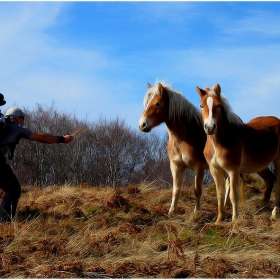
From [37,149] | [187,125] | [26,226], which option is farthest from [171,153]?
[37,149]

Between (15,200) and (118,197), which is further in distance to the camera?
(118,197)

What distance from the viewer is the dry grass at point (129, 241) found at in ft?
16.0

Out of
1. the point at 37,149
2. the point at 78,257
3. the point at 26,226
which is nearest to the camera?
the point at 78,257

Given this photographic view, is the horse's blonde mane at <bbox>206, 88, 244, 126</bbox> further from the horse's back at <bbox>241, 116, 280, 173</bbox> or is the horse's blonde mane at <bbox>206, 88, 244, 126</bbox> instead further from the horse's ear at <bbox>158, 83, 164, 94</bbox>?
the horse's ear at <bbox>158, 83, 164, 94</bbox>

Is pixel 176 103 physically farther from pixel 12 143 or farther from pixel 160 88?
pixel 12 143

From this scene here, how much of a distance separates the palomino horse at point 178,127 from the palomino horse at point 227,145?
510 mm

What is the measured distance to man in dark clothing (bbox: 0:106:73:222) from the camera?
6.89m

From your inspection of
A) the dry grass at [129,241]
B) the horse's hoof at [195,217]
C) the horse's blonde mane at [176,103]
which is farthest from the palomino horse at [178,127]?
the dry grass at [129,241]

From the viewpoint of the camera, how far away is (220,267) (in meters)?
4.78

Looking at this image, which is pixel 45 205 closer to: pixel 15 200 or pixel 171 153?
pixel 15 200

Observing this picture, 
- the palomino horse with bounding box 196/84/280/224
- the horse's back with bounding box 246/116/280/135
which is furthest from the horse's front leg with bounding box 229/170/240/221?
the horse's back with bounding box 246/116/280/135

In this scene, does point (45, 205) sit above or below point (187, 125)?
below

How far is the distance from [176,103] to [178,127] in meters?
0.43

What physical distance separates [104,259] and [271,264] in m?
1.90
